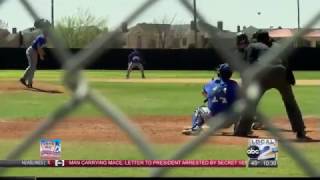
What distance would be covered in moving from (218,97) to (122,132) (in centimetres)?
166

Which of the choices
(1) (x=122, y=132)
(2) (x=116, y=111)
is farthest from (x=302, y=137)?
(2) (x=116, y=111)

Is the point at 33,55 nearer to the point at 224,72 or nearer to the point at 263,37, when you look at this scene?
the point at 224,72

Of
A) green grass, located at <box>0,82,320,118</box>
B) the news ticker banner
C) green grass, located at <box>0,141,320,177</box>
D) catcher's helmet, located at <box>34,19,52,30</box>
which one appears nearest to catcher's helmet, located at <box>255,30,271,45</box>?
green grass, located at <box>0,141,320,177</box>

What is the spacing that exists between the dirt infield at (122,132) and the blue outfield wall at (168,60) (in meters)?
28.2

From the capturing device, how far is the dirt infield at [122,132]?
24.2 ft

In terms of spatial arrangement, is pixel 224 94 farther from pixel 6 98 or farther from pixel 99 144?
pixel 6 98

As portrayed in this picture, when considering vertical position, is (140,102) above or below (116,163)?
below

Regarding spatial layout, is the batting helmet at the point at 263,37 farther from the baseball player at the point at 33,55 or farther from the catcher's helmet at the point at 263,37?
the baseball player at the point at 33,55

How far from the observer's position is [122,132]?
667 cm

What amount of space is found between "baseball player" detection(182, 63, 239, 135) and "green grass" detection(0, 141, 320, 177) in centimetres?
102

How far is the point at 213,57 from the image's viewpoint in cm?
3872

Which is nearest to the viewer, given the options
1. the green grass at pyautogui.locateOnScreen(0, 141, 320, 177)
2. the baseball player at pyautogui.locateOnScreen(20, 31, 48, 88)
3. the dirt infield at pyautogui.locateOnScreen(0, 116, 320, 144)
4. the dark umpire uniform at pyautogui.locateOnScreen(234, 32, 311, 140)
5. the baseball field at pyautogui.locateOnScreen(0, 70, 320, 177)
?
the green grass at pyautogui.locateOnScreen(0, 141, 320, 177)

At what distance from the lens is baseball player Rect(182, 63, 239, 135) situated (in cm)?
773

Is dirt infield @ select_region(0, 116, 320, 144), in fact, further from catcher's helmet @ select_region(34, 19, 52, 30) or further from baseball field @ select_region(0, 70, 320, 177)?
catcher's helmet @ select_region(34, 19, 52, 30)
